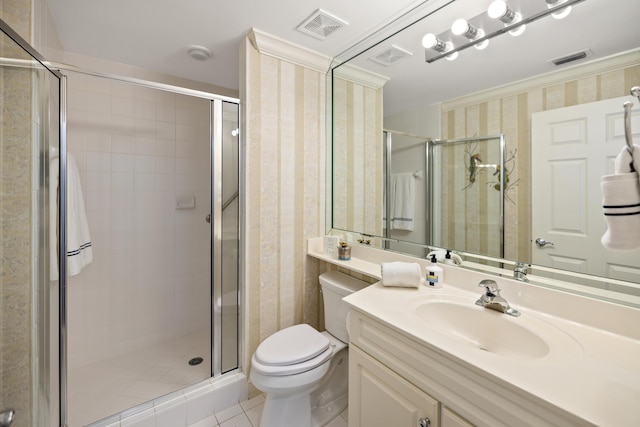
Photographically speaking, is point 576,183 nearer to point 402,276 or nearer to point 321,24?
point 402,276

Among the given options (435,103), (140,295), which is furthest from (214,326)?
(435,103)

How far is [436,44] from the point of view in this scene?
131cm

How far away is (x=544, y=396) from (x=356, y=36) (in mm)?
1797

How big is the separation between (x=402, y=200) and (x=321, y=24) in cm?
107

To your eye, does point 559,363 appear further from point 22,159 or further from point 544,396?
point 22,159

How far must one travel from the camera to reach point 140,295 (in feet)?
6.99

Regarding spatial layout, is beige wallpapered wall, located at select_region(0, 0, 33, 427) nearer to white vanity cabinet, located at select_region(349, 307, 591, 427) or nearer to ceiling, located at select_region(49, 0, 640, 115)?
ceiling, located at select_region(49, 0, 640, 115)

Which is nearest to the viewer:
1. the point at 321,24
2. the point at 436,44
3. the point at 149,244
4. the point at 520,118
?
the point at 520,118

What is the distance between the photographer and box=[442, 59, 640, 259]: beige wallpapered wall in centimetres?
87

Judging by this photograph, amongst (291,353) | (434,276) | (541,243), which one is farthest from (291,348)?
(541,243)

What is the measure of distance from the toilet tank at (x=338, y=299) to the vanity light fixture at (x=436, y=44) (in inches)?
49.2

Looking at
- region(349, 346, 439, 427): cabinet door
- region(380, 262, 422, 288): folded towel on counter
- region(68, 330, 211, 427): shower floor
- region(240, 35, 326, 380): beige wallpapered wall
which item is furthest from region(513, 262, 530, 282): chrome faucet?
region(68, 330, 211, 427): shower floor

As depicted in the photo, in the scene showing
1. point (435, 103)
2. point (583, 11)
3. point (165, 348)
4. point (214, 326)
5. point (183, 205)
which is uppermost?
point (583, 11)

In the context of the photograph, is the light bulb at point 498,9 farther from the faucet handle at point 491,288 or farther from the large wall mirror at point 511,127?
the faucet handle at point 491,288
